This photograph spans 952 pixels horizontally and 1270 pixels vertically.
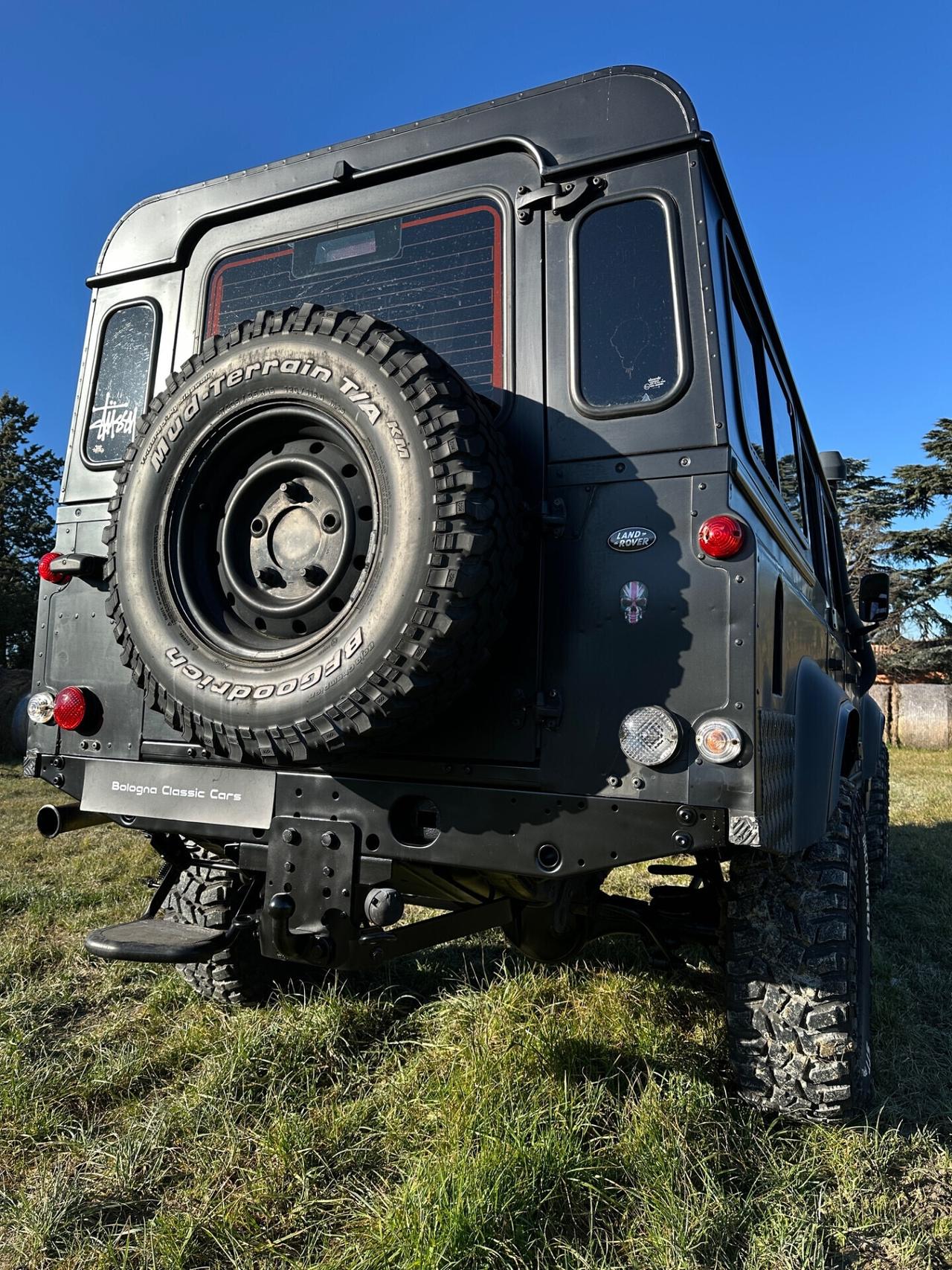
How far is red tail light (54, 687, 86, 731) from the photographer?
306 centimetres

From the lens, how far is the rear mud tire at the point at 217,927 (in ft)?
11.2

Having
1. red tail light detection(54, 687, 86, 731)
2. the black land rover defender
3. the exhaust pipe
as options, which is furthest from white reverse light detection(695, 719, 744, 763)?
red tail light detection(54, 687, 86, 731)

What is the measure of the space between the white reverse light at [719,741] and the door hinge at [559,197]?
1606 mm

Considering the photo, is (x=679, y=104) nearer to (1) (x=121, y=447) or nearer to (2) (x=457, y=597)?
(2) (x=457, y=597)

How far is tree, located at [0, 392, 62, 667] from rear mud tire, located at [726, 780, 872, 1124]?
19259 millimetres

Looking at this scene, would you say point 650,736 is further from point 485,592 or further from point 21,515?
point 21,515

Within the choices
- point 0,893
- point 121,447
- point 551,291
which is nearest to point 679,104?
point 551,291

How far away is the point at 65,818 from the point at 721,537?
7.56 feet

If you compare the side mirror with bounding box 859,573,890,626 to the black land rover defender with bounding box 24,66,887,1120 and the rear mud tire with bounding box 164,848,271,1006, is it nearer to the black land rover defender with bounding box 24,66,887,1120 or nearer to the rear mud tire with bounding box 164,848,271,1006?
the black land rover defender with bounding box 24,66,887,1120

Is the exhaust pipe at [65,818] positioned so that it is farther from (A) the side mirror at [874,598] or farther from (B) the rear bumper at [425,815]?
(A) the side mirror at [874,598]

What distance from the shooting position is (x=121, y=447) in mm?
3324

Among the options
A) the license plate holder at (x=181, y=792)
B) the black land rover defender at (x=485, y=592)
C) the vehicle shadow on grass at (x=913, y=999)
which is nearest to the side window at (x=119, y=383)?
the black land rover defender at (x=485, y=592)

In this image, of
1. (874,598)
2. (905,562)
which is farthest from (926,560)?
(874,598)

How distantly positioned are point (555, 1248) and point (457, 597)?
157 cm
